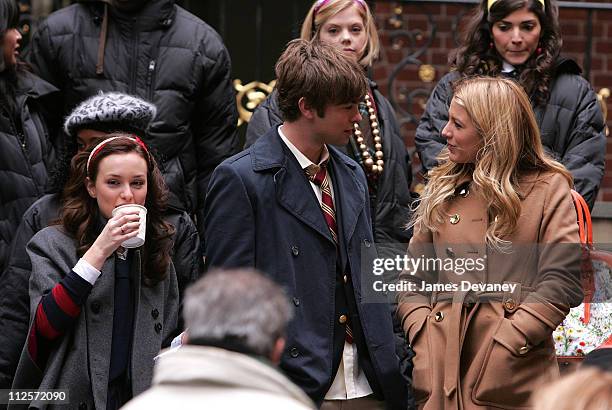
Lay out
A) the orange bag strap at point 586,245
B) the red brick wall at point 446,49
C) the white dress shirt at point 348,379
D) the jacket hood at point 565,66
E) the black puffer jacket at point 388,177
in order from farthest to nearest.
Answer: the red brick wall at point 446,49
the jacket hood at point 565,66
the black puffer jacket at point 388,177
the orange bag strap at point 586,245
the white dress shirt at point 348,379

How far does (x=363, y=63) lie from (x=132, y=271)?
1820 mm

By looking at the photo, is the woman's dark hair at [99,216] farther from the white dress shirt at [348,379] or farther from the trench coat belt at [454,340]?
the trench coat belt at [454,340]

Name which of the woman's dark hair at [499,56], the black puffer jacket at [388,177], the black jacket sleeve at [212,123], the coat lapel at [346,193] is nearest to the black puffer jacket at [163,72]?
the black jacket sleeve at [212,123]

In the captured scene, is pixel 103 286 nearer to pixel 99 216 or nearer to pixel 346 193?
pixel 99 216

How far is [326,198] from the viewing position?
5035 mm

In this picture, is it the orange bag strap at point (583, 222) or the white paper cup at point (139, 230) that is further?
the orange bag strap at point (583, 222)

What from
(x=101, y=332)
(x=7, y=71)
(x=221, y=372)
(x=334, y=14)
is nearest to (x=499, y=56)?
(x=334, y=14)

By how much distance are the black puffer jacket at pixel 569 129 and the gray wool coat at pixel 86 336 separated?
180 centimetres

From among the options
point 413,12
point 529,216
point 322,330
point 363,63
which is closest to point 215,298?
point 322,330

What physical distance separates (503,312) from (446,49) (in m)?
4.97

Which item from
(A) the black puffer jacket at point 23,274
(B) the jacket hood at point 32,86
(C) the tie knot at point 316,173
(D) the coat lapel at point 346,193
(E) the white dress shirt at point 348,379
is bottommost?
(E) the white dress shirt at point 348,379

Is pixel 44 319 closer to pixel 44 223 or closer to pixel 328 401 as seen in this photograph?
pixel 44 223

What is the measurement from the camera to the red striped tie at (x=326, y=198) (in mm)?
4957

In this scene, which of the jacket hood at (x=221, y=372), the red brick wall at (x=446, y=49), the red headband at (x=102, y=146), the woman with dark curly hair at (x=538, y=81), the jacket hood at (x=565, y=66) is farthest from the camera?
the red brick wall at (x=446, y=49)
